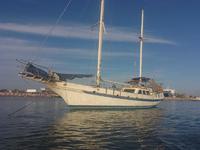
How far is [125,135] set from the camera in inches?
840

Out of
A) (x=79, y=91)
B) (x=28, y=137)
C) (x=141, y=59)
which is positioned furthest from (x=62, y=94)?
(x=28, y=137)

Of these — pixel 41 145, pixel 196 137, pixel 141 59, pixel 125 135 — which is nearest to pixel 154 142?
pixel 125 135

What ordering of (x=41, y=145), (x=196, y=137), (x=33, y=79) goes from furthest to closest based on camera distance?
(x=33, y=79), (x=196, y=137), (x=41, y=145)

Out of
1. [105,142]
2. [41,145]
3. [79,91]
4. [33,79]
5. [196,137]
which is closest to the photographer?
[41,145]

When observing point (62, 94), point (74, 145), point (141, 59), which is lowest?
point (74, 145)

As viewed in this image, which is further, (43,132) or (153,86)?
(153,86)

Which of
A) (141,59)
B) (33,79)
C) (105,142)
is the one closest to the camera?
(105,142)

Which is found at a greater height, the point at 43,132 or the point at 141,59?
the point at 141,59

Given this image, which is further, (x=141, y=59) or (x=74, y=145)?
(x=141, y=59)

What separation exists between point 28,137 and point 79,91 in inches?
1066

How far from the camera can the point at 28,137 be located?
1931 centimetres

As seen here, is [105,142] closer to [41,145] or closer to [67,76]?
[41,145]

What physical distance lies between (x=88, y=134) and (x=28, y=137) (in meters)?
4.44

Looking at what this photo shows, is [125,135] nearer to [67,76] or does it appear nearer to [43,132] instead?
[43,132]
